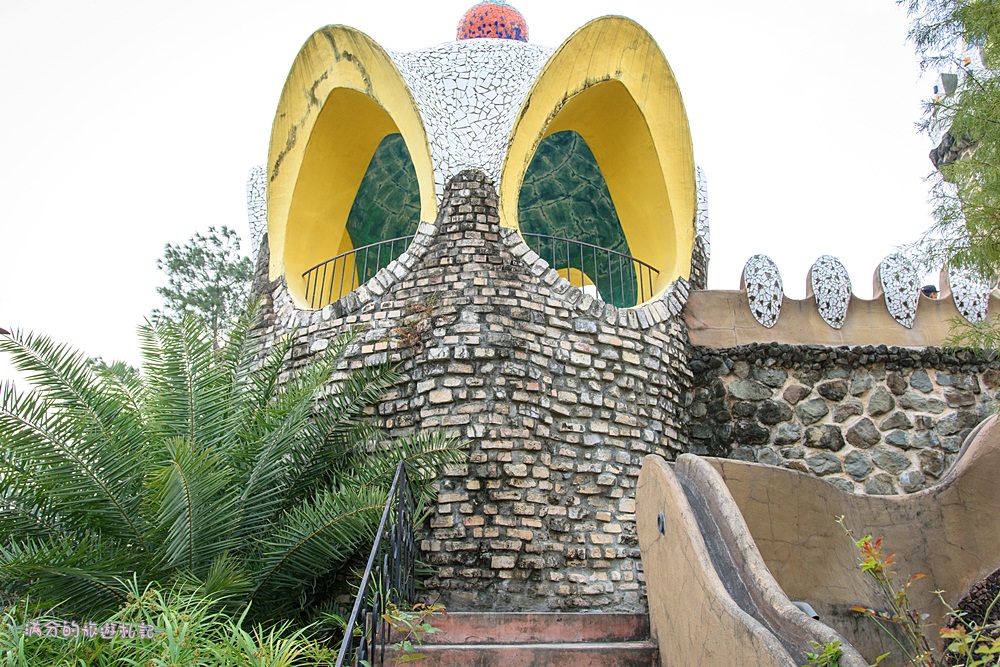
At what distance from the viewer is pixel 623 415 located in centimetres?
589

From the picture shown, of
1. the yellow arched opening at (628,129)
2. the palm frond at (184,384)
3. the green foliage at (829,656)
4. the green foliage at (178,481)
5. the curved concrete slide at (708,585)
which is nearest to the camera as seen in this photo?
the green foliage at (829,656)

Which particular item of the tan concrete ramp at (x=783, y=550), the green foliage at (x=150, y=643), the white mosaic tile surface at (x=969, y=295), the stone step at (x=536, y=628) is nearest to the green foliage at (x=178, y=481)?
the green foliage at (x=150, y=643)

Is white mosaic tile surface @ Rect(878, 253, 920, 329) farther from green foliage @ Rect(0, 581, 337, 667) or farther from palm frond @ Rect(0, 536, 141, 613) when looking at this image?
palm frond @ Rect(0, 536, 141, 613)

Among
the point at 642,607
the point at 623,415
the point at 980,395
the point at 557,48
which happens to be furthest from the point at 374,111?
the point at 980,395

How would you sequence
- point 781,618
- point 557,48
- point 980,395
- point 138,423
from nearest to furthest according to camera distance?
1. point 781,618
2. point 138,423
3. point 557,48
4. point 980,395

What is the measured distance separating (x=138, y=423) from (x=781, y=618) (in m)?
3.27

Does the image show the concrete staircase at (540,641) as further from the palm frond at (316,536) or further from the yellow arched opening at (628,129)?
the yellow arched opening at (628,129)

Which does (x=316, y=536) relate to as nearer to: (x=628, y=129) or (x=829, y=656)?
(x=829, y=656)

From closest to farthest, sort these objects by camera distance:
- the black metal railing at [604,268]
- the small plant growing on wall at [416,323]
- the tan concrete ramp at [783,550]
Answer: the tan concrete ramp at [783,550] < the small plant growing on wall at [416,323] < the black metal railing at [604,268]

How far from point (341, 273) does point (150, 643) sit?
477cm

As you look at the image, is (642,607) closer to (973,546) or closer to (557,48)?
(973,546)

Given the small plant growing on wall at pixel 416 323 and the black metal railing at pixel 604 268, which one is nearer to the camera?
the small plant growing on wall at pixel 416 323

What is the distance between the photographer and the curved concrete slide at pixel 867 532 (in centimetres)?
414

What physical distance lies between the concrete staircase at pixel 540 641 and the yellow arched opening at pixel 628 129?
3.01 metres
